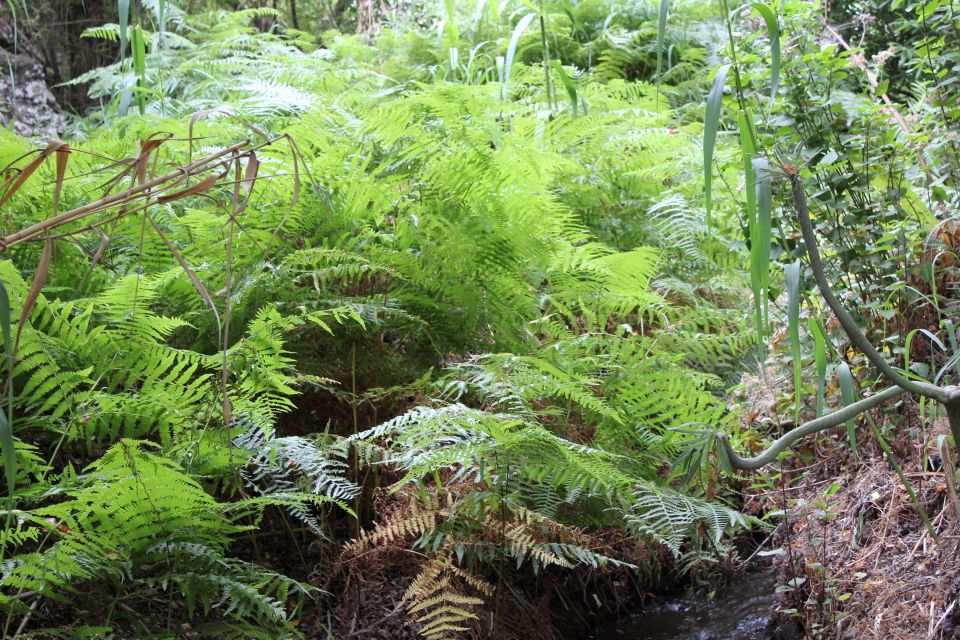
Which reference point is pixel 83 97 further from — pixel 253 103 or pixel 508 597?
pixel 508 597

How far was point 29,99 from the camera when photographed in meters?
4.85

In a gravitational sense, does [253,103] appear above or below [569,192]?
above

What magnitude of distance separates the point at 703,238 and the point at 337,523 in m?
1.94

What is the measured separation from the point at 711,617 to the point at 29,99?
15.0 ft

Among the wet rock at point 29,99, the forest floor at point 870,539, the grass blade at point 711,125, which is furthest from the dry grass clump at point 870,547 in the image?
the wet rock at point 29,99

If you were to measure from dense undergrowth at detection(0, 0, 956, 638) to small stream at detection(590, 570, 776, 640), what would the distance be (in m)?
0.13

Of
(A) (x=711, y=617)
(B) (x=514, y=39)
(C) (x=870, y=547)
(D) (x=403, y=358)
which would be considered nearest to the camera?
(C) (x=870, y=547)

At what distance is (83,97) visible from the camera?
5.54m

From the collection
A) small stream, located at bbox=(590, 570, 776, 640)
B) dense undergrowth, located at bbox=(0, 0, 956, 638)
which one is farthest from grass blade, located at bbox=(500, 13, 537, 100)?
small stream, located at bbox=(590, 570, 776, 640)

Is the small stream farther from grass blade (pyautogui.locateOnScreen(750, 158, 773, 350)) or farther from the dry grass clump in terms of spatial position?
grass blade (pyautogui.locateOnScreen(750, 158, 773, 350))

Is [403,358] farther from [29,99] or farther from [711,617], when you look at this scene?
[29,99]

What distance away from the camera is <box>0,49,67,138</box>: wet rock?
4637 millimetres

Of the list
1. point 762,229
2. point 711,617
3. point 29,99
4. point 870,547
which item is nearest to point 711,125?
point 762,229

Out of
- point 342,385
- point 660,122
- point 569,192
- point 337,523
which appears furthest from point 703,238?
point 337,523
